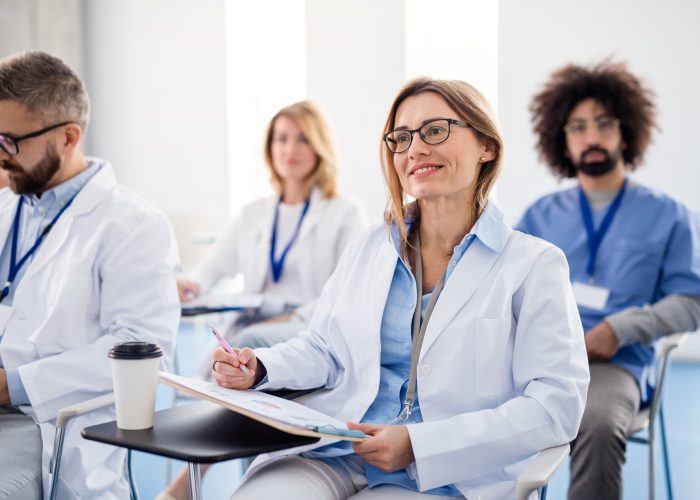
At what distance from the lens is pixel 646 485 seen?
3209mm

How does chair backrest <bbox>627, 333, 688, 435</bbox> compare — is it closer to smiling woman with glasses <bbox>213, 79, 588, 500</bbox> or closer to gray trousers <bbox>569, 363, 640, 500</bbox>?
gray trousers <bbox>569, 363, 640, 500</bbox>

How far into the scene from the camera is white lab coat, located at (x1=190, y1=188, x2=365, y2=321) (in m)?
3.52

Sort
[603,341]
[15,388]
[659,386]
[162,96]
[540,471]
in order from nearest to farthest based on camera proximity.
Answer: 1. [540,471]
2. [15,388]
3. [659,386]
4. [603,341]
5. [162,96]

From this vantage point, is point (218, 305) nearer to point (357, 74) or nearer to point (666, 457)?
point (666, 457)

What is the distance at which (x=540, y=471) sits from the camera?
136 cm

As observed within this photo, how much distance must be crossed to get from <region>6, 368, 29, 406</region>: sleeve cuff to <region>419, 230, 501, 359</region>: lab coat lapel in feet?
3.41

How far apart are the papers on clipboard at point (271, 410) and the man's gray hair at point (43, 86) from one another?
1.05 m

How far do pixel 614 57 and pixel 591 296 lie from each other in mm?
2981

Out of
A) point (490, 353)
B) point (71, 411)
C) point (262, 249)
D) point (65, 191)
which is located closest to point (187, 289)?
point (262, 249)

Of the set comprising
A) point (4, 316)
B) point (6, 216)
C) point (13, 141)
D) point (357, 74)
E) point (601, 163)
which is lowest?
point (4, 316)

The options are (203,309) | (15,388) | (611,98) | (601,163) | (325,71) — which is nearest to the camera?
(15,388)

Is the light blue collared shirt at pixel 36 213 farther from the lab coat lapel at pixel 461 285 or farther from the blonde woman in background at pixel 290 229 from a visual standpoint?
the lab coat lapel at pixel 461 285

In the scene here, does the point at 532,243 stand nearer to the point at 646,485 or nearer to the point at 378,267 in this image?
the point at 378,267

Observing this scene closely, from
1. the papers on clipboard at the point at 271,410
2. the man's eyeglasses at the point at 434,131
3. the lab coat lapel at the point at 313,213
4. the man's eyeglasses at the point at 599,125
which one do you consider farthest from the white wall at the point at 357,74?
the papers on clipboard at the point at 271,410
